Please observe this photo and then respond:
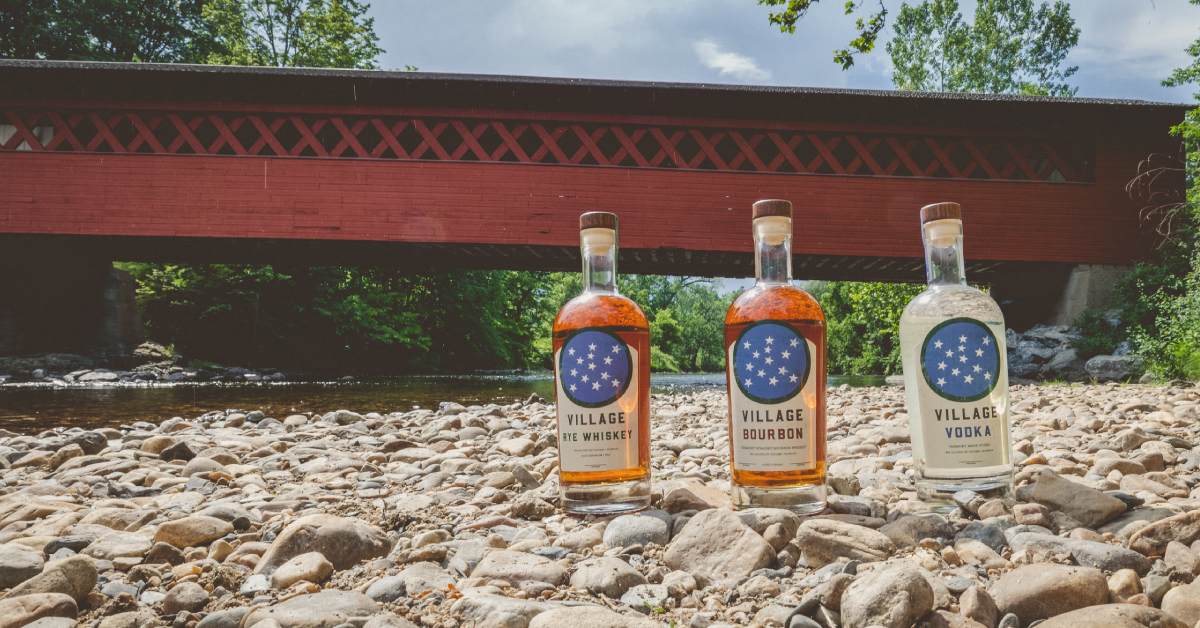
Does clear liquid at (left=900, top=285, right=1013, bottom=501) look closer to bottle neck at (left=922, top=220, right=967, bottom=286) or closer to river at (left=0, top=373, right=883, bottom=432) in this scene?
bottle neck at (left=922, top=220, right=967, bottom=286)

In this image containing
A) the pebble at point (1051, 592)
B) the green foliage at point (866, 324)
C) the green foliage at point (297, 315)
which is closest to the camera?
the pebble at point (1051, 592)

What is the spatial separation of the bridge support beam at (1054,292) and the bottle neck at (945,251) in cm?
1055

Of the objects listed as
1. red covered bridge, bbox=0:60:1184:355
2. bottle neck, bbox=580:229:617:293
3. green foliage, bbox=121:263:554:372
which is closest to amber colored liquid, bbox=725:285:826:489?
bottle neck, bbox=580:229:617:293

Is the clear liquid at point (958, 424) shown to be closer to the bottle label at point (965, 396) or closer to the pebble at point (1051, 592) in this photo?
the bottle label at point (965, 396)

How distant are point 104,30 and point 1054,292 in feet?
84.4

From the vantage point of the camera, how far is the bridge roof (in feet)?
34.9

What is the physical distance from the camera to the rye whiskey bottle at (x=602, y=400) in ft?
4.75

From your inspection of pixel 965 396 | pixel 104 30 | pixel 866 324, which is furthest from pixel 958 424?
pixel 866 324

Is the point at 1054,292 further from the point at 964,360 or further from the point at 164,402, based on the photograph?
the point at 164,402

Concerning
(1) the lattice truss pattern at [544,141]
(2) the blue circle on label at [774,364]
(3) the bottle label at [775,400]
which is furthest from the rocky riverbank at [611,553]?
(1) the lattice truss pattern at [544,141]

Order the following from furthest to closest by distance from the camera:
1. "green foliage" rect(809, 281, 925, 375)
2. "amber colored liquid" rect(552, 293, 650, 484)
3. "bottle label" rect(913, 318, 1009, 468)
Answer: "green foliage" rect(809, 281, 925, 375)
"amber colored liquid" rect(552, 293, 650, 484)
"bottle label" rect(913, 318, 1009, 468)

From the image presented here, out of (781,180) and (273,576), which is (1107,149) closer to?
(781,180)

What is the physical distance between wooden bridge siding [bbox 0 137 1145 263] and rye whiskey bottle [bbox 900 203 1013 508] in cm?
952

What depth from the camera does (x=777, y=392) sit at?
1.37 metres
